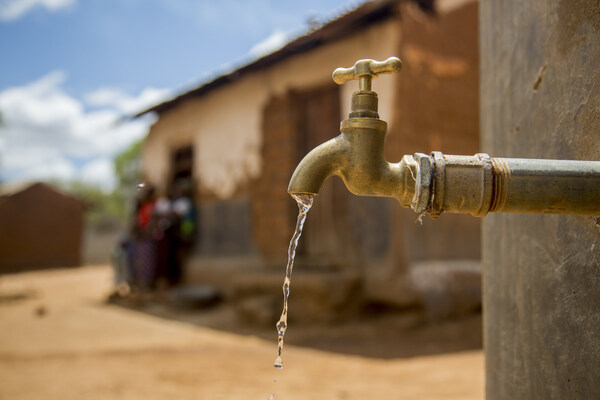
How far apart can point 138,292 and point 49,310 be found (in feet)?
3.96

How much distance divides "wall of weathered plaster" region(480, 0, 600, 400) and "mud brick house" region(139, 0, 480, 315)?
10.1 feet

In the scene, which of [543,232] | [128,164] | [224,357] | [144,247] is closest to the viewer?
[543,232]

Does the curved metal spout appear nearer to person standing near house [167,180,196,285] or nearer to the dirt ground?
the dirt ground

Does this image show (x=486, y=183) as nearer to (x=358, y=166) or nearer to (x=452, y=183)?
(x=452, y=183)

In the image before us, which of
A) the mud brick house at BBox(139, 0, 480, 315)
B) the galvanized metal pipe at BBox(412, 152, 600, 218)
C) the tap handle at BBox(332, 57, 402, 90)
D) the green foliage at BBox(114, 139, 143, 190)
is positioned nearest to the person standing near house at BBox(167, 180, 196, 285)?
the mud brick house at BBox(139, 0, 480, 315)

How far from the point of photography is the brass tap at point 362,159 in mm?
1096

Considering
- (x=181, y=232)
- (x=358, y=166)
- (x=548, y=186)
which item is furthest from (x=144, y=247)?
(x=548, y=186)

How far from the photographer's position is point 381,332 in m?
4.50

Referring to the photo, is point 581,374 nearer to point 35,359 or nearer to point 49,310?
point 35,359

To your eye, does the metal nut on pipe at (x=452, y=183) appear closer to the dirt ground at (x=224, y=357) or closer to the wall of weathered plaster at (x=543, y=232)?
the wall of weathered plaster at (x=543, y=232)

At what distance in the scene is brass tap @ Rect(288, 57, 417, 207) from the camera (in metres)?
1.10

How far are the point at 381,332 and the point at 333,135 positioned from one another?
2170mm

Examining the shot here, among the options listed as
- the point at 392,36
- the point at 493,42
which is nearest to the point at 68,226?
the point at 392,36

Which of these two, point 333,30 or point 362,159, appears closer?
point 362,159
